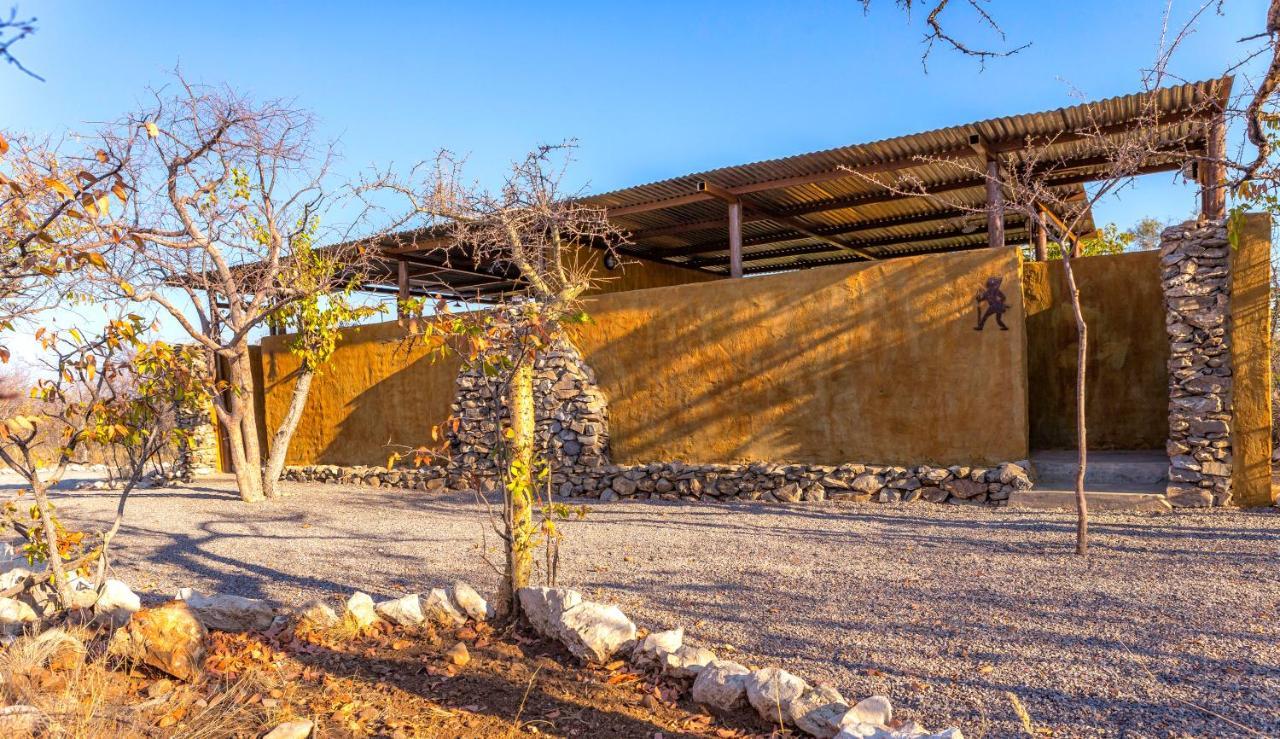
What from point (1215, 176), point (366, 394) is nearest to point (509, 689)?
point (1215, 176)

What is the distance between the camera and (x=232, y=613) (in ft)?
15.1

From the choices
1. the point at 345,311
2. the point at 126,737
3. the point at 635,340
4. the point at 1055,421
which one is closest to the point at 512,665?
the point at 126,737

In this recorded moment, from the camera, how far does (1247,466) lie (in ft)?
24.5

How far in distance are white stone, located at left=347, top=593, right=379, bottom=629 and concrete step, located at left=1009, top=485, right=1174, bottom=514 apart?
616cm

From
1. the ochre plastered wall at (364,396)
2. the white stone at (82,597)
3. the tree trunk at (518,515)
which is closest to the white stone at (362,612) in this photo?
the tree trunk at (518,515)

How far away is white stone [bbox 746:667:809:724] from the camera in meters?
3.28

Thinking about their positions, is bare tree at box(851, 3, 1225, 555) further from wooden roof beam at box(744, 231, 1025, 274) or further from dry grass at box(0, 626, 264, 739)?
dry grass at box(0, 626, 264, 739)

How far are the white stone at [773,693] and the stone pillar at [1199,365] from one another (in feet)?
19.9

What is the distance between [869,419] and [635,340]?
3.17 m

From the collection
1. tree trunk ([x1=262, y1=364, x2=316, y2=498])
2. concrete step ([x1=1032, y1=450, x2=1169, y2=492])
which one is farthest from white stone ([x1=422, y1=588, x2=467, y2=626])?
tree trunk ([x1=262, y1=364, x2=316, y2=498])

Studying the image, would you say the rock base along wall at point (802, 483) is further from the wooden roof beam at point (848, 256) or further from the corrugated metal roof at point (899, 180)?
the wooden roof beam at point (848, 256)

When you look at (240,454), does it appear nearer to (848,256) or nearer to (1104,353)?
(1104,353)

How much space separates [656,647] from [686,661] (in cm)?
19

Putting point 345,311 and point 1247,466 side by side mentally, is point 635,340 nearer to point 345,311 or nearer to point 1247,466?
point 345,311
